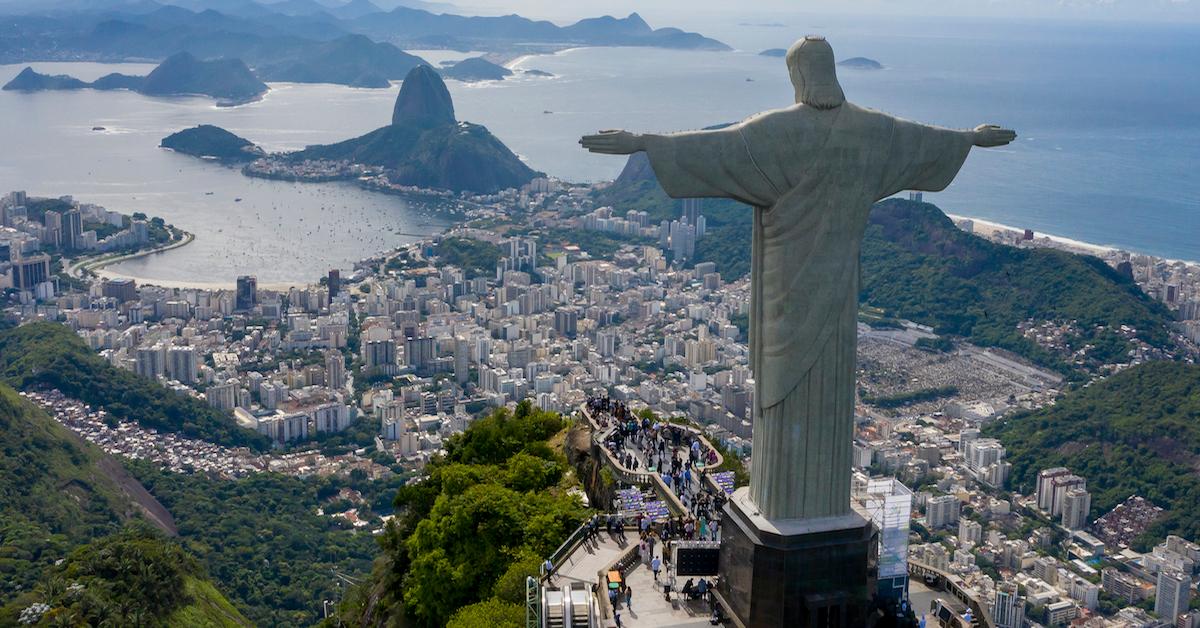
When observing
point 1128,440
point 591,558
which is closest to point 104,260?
point 1128,440

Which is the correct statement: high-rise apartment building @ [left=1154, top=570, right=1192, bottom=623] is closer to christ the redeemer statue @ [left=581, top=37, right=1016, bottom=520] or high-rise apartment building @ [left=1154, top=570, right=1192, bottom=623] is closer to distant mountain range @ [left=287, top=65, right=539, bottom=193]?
christ the redeemer statue @ [left=581, top=37, right=1016, bottom=520]

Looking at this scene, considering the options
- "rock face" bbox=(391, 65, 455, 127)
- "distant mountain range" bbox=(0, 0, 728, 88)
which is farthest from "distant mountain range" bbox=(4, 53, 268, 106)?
"rock face" bbox=(391, 65, 455, 127)

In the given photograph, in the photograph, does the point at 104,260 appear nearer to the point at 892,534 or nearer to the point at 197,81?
the point at 892,534

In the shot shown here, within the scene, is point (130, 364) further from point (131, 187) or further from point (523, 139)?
point (523, 139)

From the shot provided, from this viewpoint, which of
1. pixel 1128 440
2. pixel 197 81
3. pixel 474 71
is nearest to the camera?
pixel 1128 440

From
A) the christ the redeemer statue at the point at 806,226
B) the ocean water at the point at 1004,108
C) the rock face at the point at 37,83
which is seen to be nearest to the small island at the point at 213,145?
the ocean water at the point at 1004,108

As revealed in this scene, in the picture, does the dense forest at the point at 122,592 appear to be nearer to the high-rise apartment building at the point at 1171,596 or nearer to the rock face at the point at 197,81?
the high-rise apartment building at the point at 1171,596
